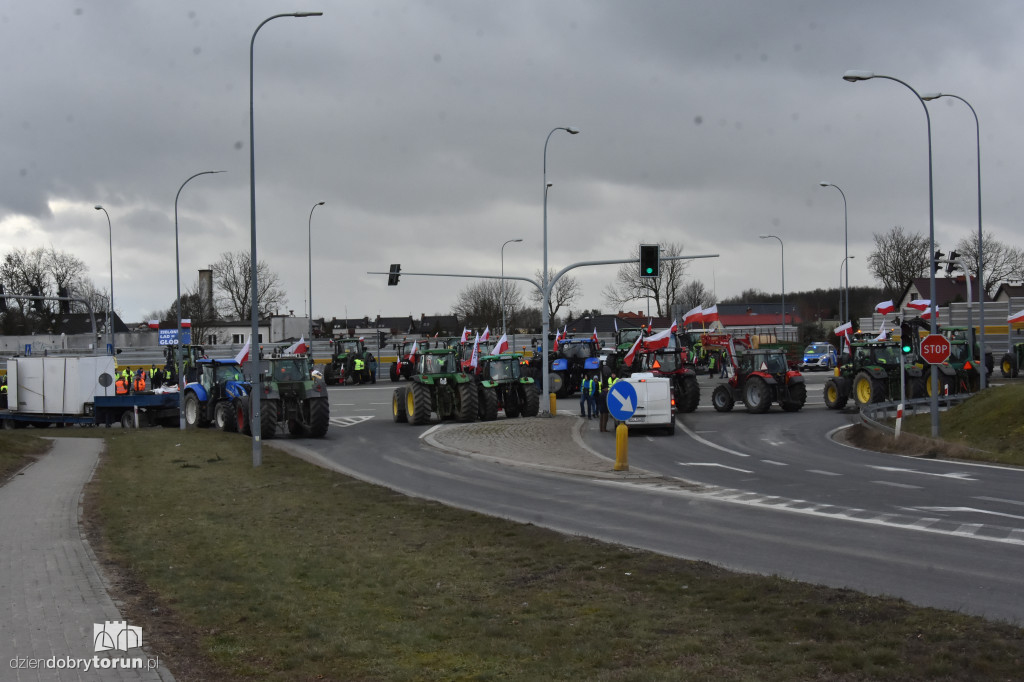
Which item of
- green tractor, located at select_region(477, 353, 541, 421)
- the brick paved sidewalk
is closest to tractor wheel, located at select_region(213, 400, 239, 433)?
green tractor, located at select_region(477, 353, 541, 421)

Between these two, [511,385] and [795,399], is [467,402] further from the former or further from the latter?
[795,399]

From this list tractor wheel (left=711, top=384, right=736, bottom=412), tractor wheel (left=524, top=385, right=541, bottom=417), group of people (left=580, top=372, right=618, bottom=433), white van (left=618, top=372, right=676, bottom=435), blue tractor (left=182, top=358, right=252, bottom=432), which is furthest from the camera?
tractor wheel (left=711, top=384, right=736, bottom=412)

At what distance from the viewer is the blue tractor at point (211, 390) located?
29078 millimetres

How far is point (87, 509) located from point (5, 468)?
22.4 feet

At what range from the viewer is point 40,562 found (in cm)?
937

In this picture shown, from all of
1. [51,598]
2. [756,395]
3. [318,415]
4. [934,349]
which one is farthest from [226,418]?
[51,598]

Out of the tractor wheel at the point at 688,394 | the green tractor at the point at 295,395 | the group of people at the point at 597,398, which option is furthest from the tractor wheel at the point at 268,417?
the tractor wheel at the point at 688,394

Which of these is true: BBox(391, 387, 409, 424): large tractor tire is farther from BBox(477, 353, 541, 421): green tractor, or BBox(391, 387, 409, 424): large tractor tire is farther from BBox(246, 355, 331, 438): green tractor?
BBox(246, 355, 331, 438): green tractor

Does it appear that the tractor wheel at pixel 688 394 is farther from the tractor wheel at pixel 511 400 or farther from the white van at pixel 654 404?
the white van at pixel 654 404

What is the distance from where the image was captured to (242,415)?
2706cm

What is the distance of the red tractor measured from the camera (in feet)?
105

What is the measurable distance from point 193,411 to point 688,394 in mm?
15807

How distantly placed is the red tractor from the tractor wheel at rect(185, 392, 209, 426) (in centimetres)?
1650

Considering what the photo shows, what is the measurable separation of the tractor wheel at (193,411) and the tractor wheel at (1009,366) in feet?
119
